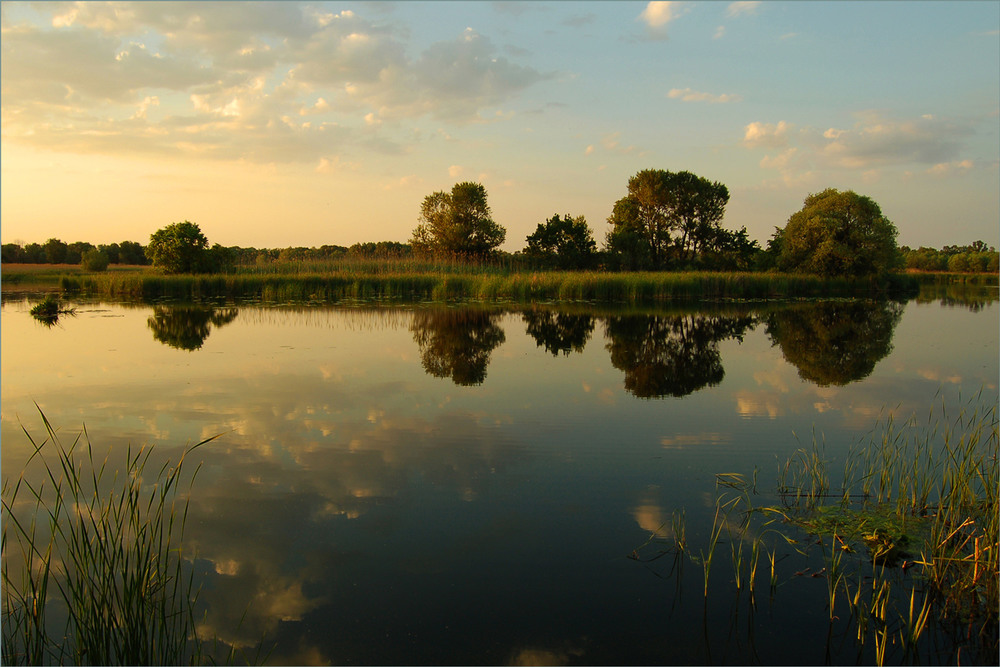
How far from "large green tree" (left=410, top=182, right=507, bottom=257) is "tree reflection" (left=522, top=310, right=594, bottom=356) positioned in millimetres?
23628

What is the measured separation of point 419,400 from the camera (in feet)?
24.8

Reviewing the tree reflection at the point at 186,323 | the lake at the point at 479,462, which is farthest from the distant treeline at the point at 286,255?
the lake at the point at 479,462

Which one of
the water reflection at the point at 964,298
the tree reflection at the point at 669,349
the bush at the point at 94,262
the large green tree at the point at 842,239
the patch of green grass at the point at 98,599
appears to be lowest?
the patch of green grass at the point at 98,599

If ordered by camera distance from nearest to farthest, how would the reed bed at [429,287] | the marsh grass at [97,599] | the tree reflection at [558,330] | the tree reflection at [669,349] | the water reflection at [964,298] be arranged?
the marsh grass at [97,599] → the tree reflection at [669,349] → the tree reflection at [558,330] → the water reflection at [964,298] → the reed bed at [429,287]

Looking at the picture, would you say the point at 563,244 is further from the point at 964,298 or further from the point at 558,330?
the point at 558,330

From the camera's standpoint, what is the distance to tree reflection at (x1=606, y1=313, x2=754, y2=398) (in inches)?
343

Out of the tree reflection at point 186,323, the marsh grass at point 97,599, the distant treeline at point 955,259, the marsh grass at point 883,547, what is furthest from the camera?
the distant treeline at point 955,259

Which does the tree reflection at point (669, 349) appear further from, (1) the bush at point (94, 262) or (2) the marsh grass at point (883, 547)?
(1) the bush at point (94, 262)

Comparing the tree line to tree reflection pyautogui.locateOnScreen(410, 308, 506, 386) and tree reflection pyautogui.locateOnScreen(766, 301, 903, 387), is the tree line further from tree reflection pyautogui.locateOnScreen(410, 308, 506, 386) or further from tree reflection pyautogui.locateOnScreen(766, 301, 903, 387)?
tree reflection pyautogui.locateOnScreen(410, 308, 506, 386)

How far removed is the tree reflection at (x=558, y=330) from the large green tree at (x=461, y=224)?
23.6 metres

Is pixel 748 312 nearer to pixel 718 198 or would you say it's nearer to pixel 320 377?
pixel 320 377

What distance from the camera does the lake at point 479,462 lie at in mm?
3025

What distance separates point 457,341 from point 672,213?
34.4 metres

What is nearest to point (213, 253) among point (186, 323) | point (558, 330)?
point (186, 323)
